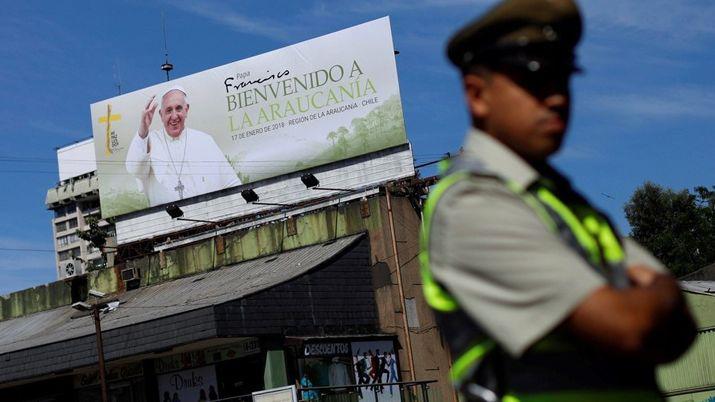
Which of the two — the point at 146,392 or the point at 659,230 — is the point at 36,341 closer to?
the point at 146,392

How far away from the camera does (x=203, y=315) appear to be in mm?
29125

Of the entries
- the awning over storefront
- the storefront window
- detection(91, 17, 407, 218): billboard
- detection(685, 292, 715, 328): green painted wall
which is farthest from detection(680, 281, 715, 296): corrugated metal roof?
detection(91, 17, 407, 218): billboard

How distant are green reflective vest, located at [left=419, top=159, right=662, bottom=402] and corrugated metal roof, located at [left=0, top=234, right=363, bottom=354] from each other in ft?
90.1

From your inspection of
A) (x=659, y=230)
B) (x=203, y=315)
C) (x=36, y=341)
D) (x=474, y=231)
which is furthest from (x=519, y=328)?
(x=659, y=230)

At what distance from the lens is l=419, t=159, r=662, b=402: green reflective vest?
2.09 metres

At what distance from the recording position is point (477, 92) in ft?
7.38

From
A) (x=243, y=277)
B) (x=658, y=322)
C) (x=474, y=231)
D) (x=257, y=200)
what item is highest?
(x=257, y=200)

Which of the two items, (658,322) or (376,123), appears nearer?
(658,322)

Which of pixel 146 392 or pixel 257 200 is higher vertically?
pixel 257 200

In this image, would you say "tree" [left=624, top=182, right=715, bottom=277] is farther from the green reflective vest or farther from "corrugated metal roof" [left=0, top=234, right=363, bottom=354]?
the green reflective vest

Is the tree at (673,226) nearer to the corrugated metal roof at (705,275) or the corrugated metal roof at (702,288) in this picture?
the corrugated metal roof at (705,275)

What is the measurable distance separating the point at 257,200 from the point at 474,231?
38353 millimetres

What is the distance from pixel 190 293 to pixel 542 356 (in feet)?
107

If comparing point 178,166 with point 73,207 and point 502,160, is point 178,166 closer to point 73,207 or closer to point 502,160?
point 502,160
